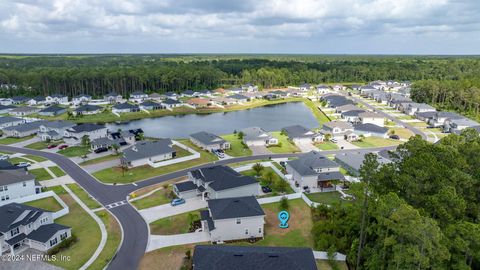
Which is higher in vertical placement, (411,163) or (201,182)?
(411,163)

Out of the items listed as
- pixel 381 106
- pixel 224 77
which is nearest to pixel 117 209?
pixel 381 106

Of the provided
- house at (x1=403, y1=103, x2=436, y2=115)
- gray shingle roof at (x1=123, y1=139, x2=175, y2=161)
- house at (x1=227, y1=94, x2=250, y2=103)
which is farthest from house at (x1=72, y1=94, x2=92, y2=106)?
house at (x1=403, y1=103, x2=436, y2=115)

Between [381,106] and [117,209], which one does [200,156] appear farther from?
[381,106]

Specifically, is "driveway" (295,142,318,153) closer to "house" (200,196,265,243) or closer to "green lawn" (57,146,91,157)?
"house" (200,196,265,243)

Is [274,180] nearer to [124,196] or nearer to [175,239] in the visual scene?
[175,239]

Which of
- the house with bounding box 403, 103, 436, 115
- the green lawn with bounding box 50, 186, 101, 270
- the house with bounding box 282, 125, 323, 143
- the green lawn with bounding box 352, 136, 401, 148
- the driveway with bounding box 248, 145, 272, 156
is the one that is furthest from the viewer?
the house with bounding box 403, 103, 436, 115

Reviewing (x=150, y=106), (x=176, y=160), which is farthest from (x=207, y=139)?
(x=150, y=106)
